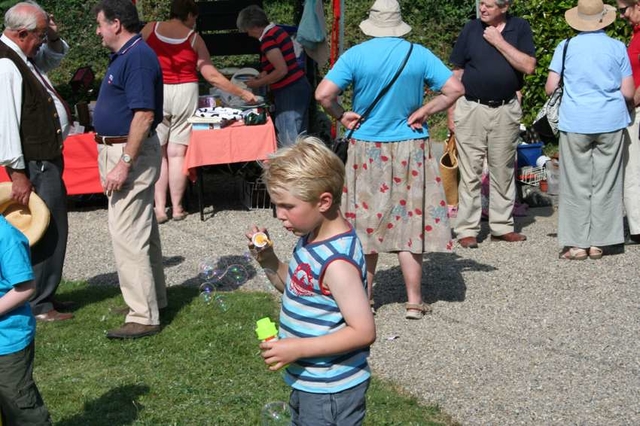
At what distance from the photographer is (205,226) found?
9.09 m

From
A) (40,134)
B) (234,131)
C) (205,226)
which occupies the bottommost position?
(205,226)

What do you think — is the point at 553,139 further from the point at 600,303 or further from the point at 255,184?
the point at 600,303

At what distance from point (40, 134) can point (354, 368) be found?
142 inches

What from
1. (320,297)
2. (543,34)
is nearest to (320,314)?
(320,297)

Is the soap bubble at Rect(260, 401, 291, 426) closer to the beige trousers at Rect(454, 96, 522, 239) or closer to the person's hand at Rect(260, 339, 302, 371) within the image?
the person's hand at Rect(260, 339, 302, 371)

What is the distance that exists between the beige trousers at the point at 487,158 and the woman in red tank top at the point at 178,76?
2442 mm

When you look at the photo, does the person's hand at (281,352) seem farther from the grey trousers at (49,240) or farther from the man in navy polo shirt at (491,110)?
the man in navy polo shirt at (491,110)

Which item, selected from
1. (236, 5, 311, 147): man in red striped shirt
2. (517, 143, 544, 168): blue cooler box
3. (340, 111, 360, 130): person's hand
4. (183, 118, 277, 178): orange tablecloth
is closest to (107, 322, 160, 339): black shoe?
(340, 111, 360, 130): person's hand

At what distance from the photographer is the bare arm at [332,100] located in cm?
594

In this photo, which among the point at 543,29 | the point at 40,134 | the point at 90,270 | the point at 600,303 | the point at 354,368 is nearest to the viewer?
the point at 354,368

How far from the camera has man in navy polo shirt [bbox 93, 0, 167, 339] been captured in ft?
18.7

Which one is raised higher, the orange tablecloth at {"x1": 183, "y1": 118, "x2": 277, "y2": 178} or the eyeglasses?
the eyeglasses

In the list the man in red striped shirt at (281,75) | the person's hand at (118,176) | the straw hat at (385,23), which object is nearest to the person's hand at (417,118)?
the straw hat at (385,23)

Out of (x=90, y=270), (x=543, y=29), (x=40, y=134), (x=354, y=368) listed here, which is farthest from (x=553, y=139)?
(x=354, y=368)
